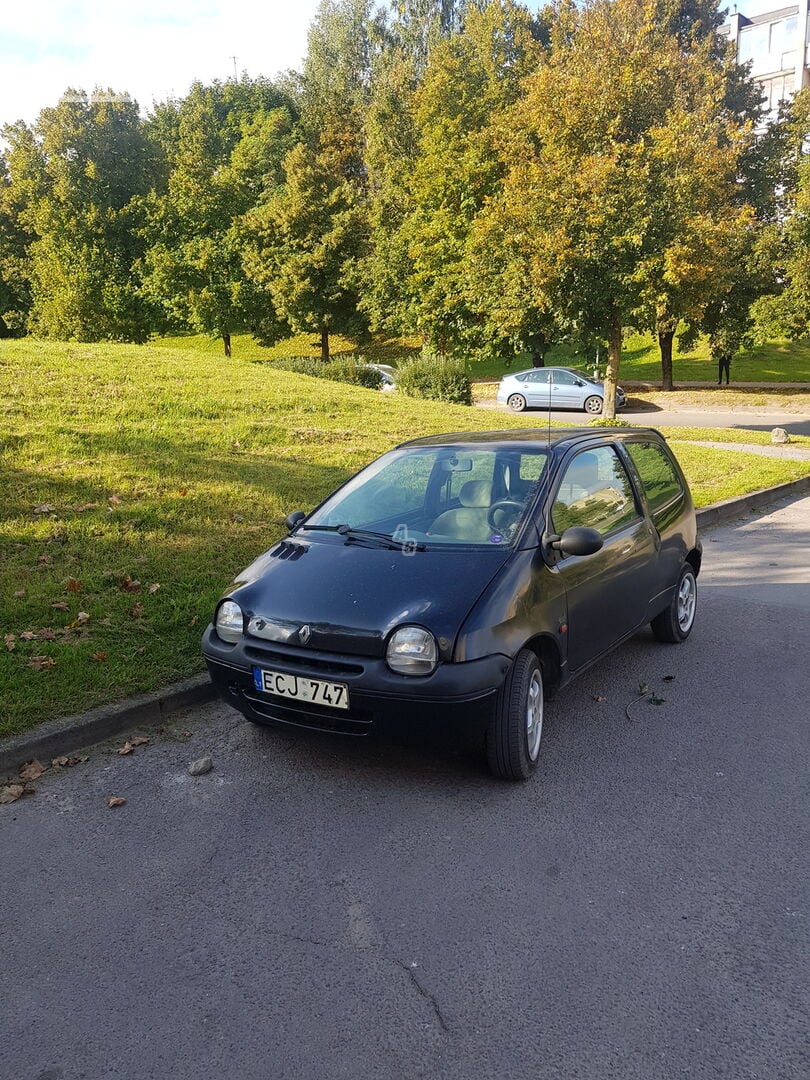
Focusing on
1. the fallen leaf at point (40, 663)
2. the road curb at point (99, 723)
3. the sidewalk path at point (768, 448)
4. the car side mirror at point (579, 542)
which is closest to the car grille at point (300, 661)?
the road curb at point (99, 723)

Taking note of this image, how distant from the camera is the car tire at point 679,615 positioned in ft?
20.2

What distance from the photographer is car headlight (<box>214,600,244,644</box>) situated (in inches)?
171

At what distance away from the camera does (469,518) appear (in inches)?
189

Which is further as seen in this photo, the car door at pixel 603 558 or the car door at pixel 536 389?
the car door at pixel 536 389

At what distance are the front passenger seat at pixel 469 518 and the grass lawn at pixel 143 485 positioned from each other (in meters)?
1.87

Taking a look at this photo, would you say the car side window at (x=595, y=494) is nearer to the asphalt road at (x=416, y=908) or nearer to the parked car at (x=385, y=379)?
the asphalt road at (x=416, y=908)

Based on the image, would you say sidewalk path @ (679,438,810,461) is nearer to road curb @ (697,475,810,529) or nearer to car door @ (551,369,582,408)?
road curb @ (697,475,810,529)

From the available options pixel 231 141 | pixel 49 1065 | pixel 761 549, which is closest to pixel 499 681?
pixel 49 1065

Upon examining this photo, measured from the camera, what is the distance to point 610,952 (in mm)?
2881

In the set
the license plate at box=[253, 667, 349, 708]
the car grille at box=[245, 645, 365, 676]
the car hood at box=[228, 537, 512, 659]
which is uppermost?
the car hood at box=[228, 537, 512, 659]

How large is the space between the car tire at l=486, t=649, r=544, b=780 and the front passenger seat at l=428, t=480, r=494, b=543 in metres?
0.78

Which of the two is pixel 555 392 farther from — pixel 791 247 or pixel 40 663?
pixel 40 663

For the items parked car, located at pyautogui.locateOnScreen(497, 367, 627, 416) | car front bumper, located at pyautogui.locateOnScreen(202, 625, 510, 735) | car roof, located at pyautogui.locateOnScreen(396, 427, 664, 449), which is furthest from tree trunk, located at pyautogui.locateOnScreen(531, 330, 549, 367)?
car front bumper, located at pyautogui.locateOnScreen(202, 625, 510, 735)

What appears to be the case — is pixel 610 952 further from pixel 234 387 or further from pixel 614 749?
pixel 234 387
